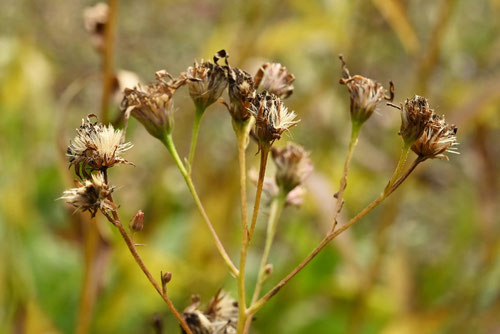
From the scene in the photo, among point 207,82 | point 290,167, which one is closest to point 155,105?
point 207,82

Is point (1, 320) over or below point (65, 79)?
below

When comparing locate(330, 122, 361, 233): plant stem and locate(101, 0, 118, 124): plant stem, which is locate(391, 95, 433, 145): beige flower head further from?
locate(101, 0, 118, 124): plant stem

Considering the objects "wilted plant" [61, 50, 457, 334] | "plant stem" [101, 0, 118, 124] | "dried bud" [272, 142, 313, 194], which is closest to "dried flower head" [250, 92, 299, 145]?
"wilted plant" [61, 50, 457, 334]

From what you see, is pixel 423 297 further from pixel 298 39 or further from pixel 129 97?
pixel 129 97

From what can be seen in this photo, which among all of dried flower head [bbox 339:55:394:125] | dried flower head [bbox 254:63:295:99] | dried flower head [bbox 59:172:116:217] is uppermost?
dried flower head [bbox 254:63:295:99]

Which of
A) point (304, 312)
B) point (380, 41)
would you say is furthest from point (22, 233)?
point (380, 41)

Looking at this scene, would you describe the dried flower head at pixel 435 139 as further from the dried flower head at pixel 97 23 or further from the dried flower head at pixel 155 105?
the dried flower head at pixel 97 23
